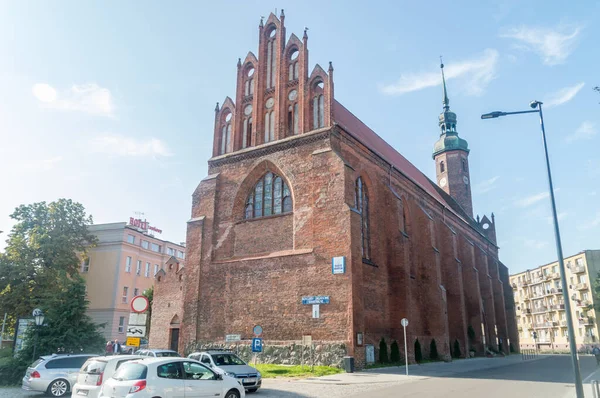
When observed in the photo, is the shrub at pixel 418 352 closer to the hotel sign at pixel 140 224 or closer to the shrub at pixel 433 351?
the shrub at pixel 433 351

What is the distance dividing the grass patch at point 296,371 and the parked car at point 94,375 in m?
9.00

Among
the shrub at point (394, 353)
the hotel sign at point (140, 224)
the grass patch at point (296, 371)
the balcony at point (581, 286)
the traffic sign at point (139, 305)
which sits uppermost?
the hotel sign at point (140, 224)

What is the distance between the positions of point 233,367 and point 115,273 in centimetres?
3551

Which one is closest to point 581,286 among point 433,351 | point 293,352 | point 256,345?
point 433,351

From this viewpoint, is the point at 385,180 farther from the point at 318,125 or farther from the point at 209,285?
the point at 209,285

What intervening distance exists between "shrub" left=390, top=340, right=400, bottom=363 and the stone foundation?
547cm

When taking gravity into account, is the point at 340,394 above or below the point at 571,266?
below

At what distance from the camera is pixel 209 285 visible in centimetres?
2606

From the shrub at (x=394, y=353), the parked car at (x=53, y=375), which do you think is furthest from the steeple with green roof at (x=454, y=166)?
the parked car at (x=53, y=375)

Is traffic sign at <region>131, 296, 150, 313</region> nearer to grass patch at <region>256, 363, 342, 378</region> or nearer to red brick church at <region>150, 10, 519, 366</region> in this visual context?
grass patch at <region>256, 363, 342, 378</region>

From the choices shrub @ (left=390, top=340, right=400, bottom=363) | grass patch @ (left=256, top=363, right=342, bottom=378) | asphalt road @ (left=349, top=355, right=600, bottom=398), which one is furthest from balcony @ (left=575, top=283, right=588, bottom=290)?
grass patch @ (left=256, top=363, right=342, bottom=378)

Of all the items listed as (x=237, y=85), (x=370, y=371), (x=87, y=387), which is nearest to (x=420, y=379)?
(x=370, y=371)

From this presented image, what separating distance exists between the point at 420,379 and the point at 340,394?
225 inches

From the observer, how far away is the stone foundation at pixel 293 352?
2077 centimetres
